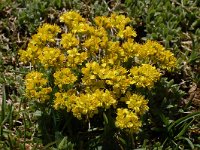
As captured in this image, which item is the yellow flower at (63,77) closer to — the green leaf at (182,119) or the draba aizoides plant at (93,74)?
the draba aizoides plant at (93,74)

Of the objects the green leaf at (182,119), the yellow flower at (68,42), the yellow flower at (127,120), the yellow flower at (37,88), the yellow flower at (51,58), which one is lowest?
the green leaf at (182,119)

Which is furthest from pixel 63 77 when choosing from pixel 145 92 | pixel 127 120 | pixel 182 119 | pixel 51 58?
pixel 182 119

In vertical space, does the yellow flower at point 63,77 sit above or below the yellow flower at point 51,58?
below

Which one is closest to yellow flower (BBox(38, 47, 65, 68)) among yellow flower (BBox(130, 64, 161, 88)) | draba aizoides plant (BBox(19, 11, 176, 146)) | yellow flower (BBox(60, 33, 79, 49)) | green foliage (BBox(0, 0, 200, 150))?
draba aizoides plant (BBox(19, 11, 176, 146))

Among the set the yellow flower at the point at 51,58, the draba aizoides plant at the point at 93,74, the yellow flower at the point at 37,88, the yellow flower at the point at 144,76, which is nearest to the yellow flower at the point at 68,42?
the draba aizoides plant at the point at 93,74

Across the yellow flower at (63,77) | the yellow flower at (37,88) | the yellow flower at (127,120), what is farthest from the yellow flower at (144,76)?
the yellow flower at (37,88)

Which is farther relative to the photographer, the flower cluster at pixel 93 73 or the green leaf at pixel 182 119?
the green leaf at pixel 182 119

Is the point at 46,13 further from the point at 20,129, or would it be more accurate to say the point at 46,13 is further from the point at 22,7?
the point at 20,129

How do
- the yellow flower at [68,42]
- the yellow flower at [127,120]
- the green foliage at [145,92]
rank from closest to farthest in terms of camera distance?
the yellow flower at [127,120], the yellow flower at [68,42], the green foliage at [145,92]

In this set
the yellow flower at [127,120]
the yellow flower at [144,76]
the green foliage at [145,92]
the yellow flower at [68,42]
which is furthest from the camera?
the green foliage at [145,92]

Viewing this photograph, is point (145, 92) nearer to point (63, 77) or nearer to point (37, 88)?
point (63, 77)
